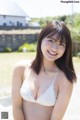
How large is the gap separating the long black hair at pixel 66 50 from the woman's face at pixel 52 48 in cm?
2

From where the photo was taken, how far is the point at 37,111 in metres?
1.68

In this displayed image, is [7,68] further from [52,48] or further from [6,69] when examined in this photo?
[52,48]

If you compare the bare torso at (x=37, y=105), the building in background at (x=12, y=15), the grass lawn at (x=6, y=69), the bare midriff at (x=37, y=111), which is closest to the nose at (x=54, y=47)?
the bare torso at (x=37, y=105)

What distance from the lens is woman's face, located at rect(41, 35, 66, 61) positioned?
1.65 meters

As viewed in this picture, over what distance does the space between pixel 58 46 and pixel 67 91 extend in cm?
24

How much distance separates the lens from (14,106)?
1.72 meters

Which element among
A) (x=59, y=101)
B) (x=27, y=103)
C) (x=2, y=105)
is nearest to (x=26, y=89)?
(x=27, y=103)

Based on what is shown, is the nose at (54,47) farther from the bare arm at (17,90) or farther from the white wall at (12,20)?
the white wall at (12,20)

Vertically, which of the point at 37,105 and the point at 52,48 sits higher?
the point at 52,48

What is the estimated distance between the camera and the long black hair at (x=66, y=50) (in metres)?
1.63

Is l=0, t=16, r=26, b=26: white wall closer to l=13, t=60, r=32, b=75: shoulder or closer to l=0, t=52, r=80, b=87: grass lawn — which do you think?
l=0, t=52, r=80, b=87: grass lawn

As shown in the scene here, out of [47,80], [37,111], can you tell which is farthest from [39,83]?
[37,111]

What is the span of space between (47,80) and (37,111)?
175 millimetres

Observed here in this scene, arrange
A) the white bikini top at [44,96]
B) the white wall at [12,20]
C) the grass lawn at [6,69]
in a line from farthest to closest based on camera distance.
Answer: the white wall at [12,20], the grass lawn at [6,69], the white bikini top at [44,96]
